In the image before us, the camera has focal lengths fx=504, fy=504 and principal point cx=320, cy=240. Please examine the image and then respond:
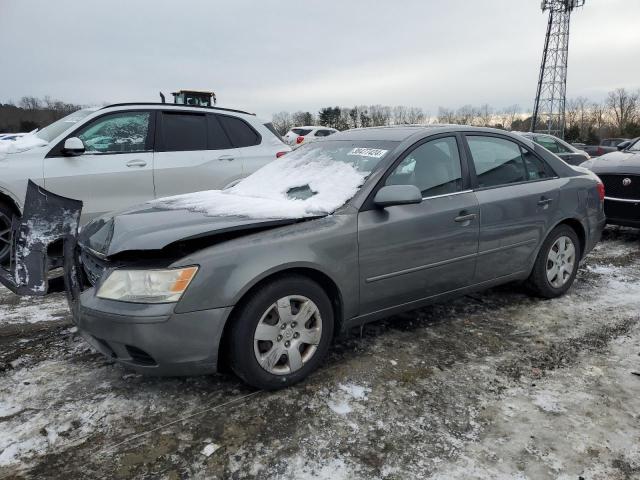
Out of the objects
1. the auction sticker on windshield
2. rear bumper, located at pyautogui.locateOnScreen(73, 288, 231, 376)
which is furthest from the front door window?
rear bumper, located at pyautogui.locateOnScreen(73, 288, 231, 376)

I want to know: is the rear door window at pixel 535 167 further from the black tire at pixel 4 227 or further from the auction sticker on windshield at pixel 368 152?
the black tire at pixel 4 227

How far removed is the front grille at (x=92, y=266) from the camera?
2811mm

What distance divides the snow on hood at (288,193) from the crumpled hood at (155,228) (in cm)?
11

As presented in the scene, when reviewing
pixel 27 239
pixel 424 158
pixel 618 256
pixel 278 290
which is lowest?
pixel 618 256

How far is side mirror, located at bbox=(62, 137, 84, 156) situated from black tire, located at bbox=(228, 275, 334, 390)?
3.46 m

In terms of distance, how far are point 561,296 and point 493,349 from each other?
1.50 meters

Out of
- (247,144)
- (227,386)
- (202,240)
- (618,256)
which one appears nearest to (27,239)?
(202,240)

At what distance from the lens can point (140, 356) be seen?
2623 millimetres

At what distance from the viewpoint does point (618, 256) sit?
6078mm

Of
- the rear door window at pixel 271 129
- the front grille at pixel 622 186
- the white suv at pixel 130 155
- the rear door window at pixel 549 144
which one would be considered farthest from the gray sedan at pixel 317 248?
the rear door window at pixel 549 144

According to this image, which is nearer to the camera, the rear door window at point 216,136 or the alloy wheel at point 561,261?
the alloy wheel at point 561,261

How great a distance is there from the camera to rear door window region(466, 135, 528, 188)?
12.7ft

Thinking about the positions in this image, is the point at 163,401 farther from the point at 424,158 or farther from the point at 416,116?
the point at 416,116

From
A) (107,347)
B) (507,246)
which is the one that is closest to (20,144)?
(107,347)
